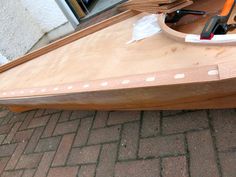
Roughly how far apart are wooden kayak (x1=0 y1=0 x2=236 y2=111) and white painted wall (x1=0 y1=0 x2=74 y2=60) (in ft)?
5.04

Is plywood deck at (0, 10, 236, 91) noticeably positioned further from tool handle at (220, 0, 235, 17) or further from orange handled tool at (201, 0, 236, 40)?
tool handle at (220, 0, 235, 17)

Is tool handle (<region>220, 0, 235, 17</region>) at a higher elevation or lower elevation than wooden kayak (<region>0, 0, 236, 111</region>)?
higher

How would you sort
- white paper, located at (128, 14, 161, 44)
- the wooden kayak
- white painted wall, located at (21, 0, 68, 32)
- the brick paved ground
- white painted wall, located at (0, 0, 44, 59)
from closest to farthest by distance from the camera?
the wooden kayak → the brick paved ground → white paper, located at (128, 14, 161, 44) → white painted wall, located at (0, 0, 44, 59) → white painted wall, located at (21, 0, 68, 32)

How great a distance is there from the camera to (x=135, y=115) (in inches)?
64.0

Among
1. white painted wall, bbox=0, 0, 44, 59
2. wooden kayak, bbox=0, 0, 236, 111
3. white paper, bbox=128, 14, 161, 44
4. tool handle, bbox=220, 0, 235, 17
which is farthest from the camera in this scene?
white painted wall, bbox=0, 0, 44, 59

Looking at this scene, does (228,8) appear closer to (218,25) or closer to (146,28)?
(218,25)

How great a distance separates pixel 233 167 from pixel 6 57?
2947 mm

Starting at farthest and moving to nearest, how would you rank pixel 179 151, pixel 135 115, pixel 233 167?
pixel 135 115
pixel 179 151
pixel 233 167

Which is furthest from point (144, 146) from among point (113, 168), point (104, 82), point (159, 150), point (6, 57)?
point (6, 57)

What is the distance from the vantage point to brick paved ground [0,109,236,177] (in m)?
1.20

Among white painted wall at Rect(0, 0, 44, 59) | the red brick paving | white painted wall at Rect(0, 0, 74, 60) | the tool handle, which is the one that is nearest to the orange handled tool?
the tool handle

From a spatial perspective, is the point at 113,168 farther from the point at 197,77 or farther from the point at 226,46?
the point at 226,46

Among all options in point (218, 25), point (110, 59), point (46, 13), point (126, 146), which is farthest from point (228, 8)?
point (46, 13)

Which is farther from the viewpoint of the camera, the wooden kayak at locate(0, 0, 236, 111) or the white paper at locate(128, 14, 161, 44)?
the white paper at locate(128, 14, 161, 44)
